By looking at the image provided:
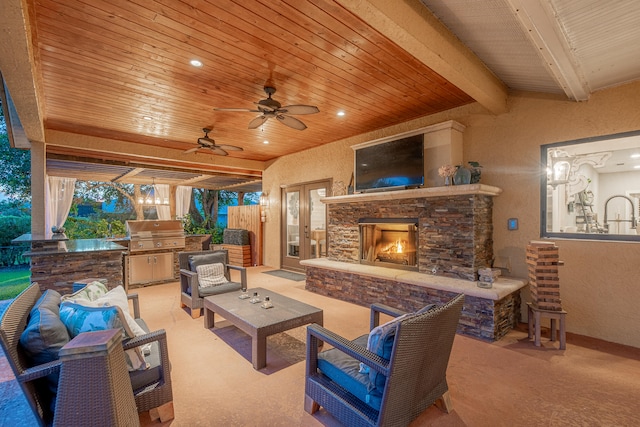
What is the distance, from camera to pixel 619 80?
10.1ft

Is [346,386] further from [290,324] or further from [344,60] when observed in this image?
[344,60]

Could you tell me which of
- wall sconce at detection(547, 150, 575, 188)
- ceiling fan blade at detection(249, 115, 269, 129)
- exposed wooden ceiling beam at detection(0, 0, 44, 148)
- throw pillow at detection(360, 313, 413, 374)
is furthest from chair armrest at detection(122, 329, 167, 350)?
wall sconce at detection(547, 150, 575, 188)

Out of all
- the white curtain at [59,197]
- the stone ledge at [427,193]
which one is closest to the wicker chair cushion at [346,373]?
the stone ledge at [427,193]

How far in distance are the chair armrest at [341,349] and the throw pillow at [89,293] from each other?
1751 mm

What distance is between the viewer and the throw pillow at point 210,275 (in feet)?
14.1

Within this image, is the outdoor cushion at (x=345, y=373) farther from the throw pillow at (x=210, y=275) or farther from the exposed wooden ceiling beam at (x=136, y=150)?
the exposed wooden ceiling beam at (x=136, y=150)

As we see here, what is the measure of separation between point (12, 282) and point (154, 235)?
3.79 m

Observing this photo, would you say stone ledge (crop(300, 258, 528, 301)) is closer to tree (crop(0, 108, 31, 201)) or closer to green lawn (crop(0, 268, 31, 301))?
green lawn (crop(0, 268, 31, 301))

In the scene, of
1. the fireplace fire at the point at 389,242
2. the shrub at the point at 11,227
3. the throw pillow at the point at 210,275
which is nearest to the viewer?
the throw pillow at the point at 210,275

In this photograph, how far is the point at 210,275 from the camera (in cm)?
441

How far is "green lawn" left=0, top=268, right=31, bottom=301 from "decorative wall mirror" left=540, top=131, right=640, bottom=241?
8.89m

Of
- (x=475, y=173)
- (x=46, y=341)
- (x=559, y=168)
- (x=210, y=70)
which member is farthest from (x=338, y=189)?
(x=46, y=341)

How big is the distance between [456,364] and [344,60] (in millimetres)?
3181

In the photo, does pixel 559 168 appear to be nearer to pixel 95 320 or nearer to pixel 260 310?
pixel 260 310
